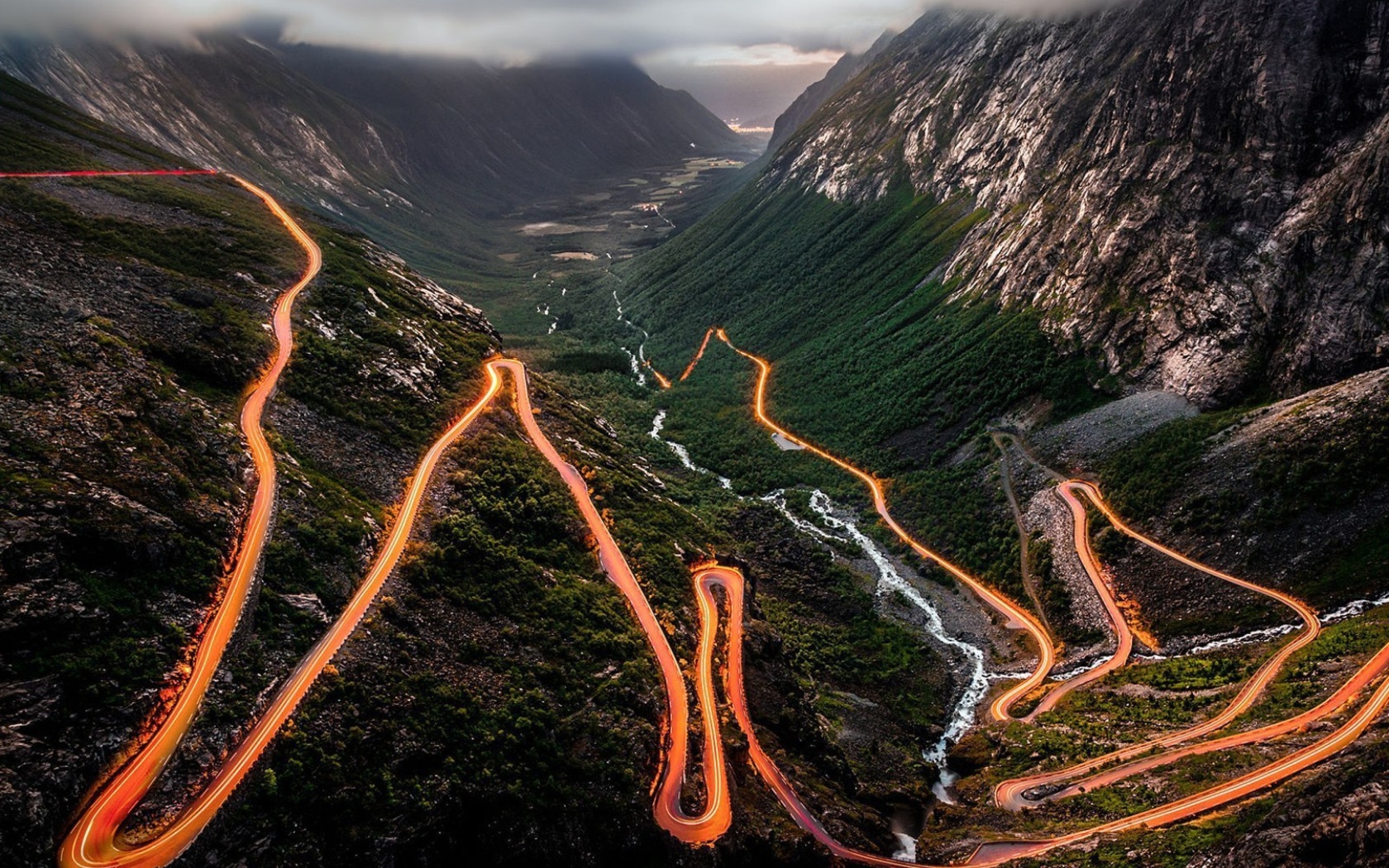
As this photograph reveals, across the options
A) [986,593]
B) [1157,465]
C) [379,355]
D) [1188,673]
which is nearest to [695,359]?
[986,593]

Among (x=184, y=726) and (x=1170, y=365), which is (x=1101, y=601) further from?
(x=184, y=726)

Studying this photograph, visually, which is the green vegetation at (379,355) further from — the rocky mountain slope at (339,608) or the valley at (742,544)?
the valley at (742,544)

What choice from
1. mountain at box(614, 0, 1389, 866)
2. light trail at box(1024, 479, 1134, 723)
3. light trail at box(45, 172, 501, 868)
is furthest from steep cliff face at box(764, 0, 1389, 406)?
light trail at box(45, 172, 501, 868)

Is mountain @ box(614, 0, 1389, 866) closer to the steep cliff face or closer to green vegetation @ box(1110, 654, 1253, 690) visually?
the steep cliff face

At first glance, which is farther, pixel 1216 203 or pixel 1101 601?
pixel 1216 203

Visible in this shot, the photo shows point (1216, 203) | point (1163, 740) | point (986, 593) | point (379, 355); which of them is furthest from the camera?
point (1216, 203)

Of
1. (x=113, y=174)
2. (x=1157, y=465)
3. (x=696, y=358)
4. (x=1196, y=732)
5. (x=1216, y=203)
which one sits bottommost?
(x=696, y=358)

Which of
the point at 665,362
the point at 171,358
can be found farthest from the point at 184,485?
the point at 665,362
